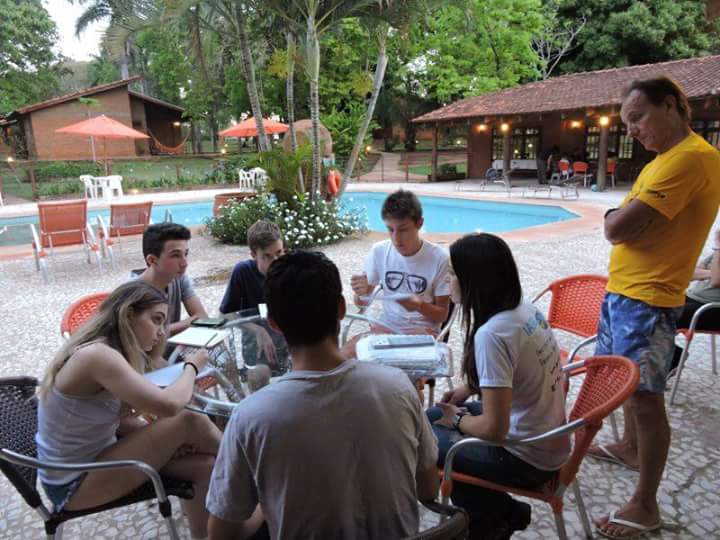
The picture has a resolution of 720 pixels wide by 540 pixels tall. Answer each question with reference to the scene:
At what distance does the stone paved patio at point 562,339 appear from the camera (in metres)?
2.17

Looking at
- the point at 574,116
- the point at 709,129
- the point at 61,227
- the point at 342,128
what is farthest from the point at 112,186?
the point at 709,129

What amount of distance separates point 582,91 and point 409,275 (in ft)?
56.2

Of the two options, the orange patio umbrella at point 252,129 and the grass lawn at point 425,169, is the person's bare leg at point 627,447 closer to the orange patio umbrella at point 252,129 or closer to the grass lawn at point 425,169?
the orange patio umbrella at point 252,129

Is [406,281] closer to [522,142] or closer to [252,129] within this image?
[252,129]

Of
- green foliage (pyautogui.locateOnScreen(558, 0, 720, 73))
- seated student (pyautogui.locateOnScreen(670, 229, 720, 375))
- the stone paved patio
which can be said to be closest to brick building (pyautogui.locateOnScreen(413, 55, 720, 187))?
green foliage (pyautogui.locateOnScreen(558, 0, 720, 73))

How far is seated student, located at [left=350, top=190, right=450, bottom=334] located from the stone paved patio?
3.08 ft

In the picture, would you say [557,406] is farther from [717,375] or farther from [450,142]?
[450,142]

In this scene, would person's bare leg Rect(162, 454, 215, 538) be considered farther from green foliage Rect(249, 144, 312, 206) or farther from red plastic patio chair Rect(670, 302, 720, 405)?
green foliage Rect(249, 144, 312, 206)

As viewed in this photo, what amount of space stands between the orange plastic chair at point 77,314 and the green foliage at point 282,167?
6.15 m

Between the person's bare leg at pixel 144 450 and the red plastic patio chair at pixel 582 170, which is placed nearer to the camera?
the person's bare leg at pixel 144 450

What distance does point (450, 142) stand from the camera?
32844 millimetres

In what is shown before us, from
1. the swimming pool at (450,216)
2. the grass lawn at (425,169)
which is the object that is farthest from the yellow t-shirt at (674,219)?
the grass lawn at (425,169)

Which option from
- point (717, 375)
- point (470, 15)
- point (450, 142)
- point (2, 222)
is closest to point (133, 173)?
Answer: point (2, 222)

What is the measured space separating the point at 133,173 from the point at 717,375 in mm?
21564
